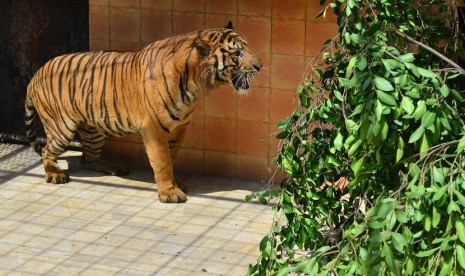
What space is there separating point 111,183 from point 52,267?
1.90m

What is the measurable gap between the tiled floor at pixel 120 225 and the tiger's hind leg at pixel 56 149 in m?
0.08

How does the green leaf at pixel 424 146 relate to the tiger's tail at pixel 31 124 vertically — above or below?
above

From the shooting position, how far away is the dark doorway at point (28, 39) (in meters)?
9.44

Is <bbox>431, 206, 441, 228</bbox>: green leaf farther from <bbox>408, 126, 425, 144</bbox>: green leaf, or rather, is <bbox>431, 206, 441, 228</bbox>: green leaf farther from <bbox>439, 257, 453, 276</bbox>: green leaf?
<bbox>408, 126, 425, 144</bbox>: green leaf

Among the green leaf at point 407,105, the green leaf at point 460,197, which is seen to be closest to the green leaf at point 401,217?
the green leaf at point 460,197

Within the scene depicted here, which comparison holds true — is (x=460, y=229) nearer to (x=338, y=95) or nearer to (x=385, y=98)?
(x=385, y=98)

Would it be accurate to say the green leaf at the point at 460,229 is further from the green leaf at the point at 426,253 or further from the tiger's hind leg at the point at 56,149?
the tiger's hind leg at the point at 56,149

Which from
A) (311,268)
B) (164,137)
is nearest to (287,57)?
(164,137)

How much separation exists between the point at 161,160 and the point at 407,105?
14.6ft

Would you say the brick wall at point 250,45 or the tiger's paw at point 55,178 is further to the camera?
the tiger's paw at point 55,178

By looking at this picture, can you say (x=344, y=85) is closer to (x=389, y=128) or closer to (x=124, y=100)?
(x=389, y=128)

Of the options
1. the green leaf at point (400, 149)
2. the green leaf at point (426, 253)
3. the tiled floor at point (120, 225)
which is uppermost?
the green leaf at point (400, 149)

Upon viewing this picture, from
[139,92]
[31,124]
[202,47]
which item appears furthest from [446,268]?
[31,124]

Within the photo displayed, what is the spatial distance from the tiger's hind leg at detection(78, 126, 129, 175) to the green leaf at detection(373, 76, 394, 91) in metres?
5.14
